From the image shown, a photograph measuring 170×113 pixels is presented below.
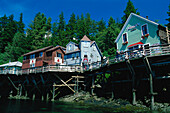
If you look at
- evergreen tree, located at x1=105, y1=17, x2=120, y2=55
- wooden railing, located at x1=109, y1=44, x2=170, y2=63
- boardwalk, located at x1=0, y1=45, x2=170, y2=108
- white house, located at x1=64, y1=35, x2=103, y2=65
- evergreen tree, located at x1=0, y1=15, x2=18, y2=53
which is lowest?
boardwalk, located at x1=0, y1=45, x2=170, y2=108

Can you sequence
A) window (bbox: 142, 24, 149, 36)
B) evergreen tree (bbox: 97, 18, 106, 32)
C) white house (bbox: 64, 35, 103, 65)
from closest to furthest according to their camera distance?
window (bbox: 142, 24, 149, 36)
white house (bbox: 64, 35, 103, 65)
evergreen tree (bbox: 97, 18, 106, 32)

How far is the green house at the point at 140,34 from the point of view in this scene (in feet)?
64.4

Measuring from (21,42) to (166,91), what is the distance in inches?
2063

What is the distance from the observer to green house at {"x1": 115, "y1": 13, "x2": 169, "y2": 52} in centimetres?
1962

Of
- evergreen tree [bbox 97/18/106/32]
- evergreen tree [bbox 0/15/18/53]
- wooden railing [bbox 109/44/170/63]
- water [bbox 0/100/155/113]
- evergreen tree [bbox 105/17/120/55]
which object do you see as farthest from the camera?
evergreen tree [bbox 97/18/106/32]

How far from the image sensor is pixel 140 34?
21.4 meters

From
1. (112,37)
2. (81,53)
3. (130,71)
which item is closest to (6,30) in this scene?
(81,53)

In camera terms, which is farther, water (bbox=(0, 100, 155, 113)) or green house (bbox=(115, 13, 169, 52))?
green house (bbox=(115, 13, 169, 52))

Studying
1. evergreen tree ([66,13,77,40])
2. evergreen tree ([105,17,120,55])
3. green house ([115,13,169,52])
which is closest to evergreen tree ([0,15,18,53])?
evergreen tree ([66,13,77,40])

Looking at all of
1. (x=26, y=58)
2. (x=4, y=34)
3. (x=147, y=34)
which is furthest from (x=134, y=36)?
(x=4, y=34)

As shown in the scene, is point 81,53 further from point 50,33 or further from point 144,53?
point 50,33

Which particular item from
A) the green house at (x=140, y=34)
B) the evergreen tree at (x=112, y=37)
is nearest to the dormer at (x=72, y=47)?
the evergreen tree at (x=112, y=37)

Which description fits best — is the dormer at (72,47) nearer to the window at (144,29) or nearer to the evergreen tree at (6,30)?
the window at (144,29)

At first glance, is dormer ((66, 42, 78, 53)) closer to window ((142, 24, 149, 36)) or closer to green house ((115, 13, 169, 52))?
green house ((115, 13, 169, 52))
